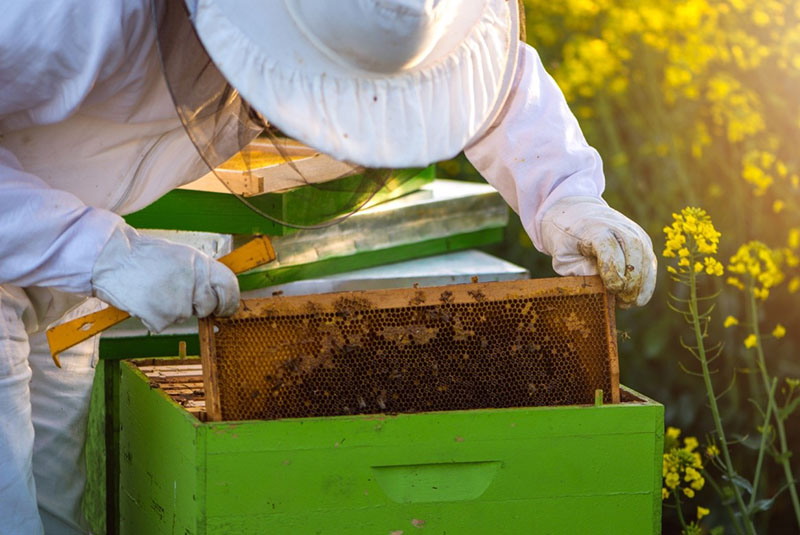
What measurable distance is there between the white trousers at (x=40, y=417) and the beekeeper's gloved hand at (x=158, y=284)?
0.93ft

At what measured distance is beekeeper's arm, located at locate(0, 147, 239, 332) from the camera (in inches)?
74.5

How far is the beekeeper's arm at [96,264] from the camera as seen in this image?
1.89m

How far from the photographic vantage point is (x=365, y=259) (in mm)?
3227

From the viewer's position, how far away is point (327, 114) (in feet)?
5.58

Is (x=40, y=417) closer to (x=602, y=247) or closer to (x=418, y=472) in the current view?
(x=418, y=472)

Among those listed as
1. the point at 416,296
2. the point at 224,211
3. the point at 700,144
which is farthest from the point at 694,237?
the point at 700,144

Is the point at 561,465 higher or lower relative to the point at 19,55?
lower

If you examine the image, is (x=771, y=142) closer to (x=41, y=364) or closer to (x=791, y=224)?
(x=791, y=224)

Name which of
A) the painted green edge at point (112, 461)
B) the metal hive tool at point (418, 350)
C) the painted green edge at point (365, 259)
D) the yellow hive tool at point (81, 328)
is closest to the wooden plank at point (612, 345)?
the metal hive tool at point (418, 350)

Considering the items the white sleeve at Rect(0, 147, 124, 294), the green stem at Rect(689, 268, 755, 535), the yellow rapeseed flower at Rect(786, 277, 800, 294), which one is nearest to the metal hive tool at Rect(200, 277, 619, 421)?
the white sleeve at Rect(0, 147, 124, 294)

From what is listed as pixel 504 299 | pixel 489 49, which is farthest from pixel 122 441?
pixel 489 49

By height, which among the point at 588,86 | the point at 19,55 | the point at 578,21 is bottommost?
the point at 19,55

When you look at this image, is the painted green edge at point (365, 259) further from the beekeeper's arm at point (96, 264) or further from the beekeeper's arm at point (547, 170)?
the beekeeper's arm at point (96, 264)

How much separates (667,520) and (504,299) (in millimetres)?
1837
